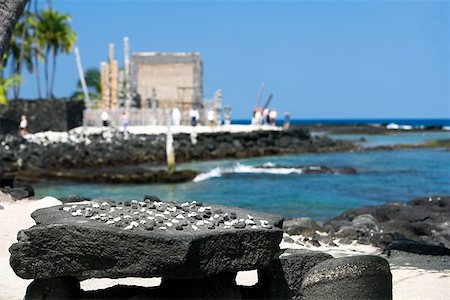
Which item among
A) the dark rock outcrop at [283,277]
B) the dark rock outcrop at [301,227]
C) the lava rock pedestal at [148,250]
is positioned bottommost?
the dark rock outcrop at [301,227]

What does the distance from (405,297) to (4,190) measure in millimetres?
8262

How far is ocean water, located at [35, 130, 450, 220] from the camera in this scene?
2283 centimetres

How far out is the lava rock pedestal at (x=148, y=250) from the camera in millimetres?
5457

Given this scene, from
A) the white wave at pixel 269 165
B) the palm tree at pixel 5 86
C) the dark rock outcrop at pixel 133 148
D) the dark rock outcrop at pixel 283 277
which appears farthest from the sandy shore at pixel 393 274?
the palm tree at pixel 5 86

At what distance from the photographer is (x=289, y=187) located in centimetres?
2700

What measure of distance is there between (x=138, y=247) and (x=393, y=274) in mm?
4105

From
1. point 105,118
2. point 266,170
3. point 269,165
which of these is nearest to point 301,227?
point 266,170

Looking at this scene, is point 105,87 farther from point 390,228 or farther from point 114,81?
point 390,228

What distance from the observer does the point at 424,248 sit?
34.1 feet

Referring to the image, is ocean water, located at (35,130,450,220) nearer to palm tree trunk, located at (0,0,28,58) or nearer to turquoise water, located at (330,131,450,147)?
palm tree trunk, located at (0,0,28,58)

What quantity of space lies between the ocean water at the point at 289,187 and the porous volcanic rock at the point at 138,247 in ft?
44.3

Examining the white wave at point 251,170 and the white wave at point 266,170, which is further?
the white wave at point 266,170

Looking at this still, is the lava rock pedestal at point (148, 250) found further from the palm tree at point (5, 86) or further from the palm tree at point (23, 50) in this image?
the palm tree at point (23, 50)

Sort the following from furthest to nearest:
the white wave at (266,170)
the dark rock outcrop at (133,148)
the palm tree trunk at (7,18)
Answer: the white wave at (266,170) < the dark rock outcrop at (133,148) < the palm tree trunk at (7,18)
